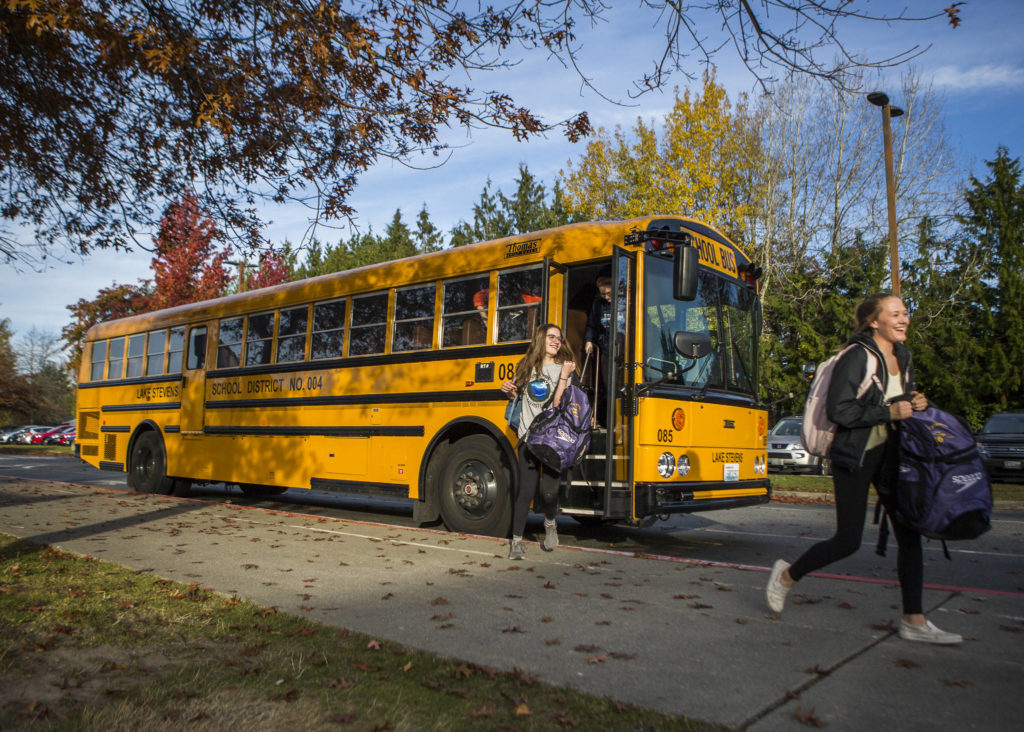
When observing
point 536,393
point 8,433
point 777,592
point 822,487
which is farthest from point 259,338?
point 8,433

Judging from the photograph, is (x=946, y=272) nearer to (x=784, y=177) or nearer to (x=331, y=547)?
(x=784, y=177)

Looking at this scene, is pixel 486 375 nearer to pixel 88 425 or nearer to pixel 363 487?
pixel 363 487

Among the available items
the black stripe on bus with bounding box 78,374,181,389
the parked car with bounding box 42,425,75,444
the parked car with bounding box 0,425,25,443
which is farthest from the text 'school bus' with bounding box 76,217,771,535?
the parked car with bounding box 0,425,25,443

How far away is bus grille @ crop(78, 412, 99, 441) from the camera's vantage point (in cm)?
1512

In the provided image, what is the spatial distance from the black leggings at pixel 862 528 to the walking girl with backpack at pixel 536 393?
270 cm

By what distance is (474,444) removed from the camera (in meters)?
8.28

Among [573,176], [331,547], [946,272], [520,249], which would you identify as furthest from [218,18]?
[946,272]

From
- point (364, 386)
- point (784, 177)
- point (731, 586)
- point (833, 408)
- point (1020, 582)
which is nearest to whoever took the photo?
point (833, 408)

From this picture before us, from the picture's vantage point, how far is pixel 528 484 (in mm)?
6773

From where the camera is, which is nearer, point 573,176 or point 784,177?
point 784,177

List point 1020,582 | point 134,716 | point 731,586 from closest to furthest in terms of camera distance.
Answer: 1. point 134,716
2. point 731,586
3. point 1020,582

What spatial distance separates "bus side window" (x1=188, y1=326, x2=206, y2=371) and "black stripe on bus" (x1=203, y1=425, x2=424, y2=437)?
1049 millimetres

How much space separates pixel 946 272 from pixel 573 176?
13.6 metres

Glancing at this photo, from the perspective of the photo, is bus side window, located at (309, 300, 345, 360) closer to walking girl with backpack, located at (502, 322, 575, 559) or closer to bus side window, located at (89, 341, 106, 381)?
walking girl with backpack, located at (502, 322, 575, 559)
